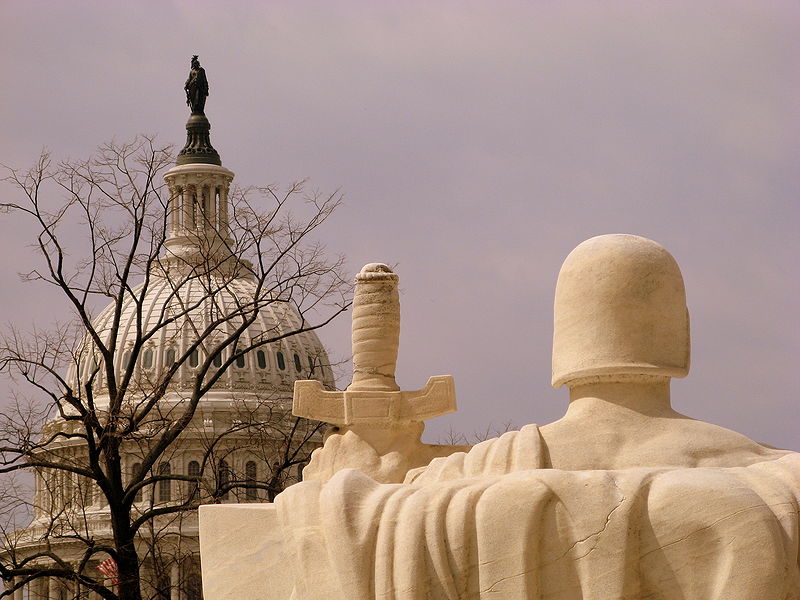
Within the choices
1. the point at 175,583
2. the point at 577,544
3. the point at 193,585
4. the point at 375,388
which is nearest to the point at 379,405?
the point at 375,388

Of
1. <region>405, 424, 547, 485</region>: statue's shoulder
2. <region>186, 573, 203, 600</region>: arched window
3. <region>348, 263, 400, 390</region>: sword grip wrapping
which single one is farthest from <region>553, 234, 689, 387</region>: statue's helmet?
<region>186, 573, 203, 600</region>: arched window

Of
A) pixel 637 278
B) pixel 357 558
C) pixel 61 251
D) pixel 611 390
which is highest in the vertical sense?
pixel 61 251

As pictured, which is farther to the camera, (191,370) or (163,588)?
(191,370)

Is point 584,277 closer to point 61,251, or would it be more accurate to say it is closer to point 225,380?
point 61,251

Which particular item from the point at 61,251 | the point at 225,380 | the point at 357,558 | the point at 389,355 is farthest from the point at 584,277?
the point at 225,380

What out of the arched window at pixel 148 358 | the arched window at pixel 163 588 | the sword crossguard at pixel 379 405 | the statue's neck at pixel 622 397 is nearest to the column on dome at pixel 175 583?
the arched window at pixel 163 588

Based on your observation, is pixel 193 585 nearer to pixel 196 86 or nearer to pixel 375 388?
pixel 375 388

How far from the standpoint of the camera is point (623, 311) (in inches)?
397

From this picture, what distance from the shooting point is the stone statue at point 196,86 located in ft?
282

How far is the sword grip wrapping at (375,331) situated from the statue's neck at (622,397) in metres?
4.03

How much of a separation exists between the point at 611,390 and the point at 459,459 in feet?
3.19

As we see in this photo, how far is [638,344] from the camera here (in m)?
10.1

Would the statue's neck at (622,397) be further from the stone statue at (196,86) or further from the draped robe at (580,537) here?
the stone statue at (196,86)

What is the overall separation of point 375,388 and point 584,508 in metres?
4.96
